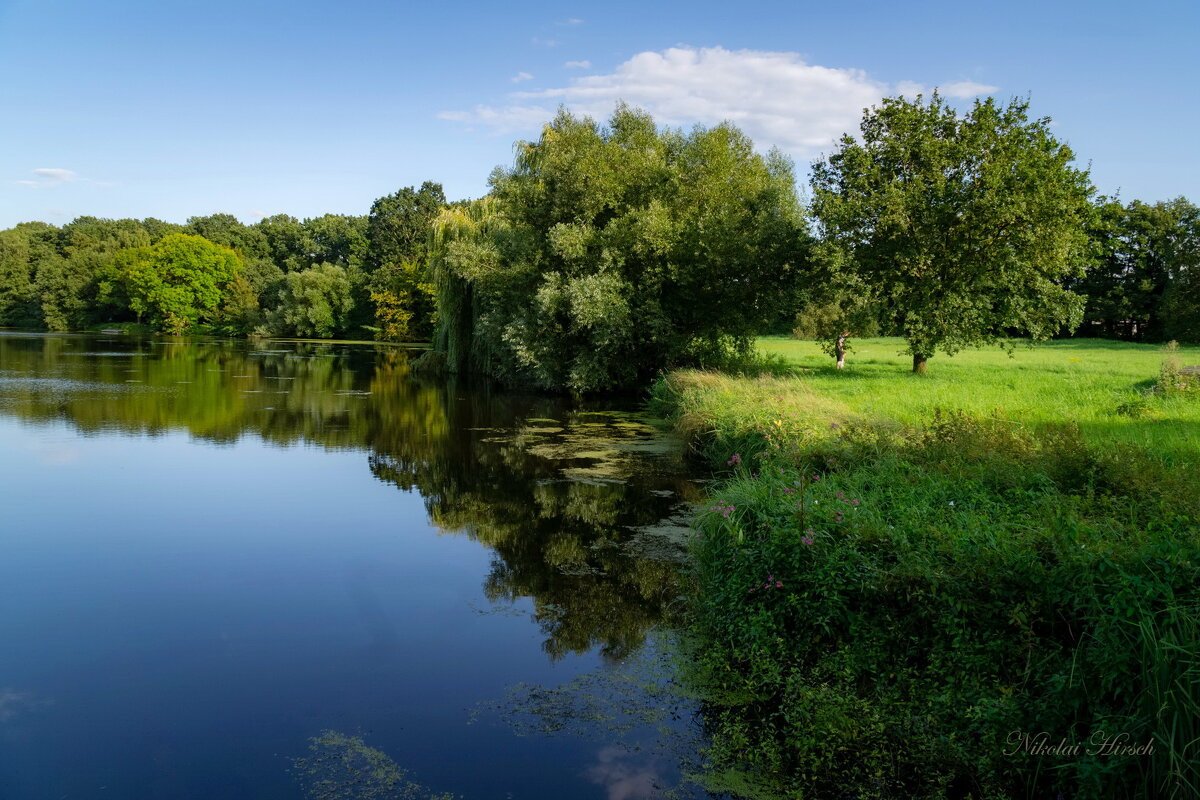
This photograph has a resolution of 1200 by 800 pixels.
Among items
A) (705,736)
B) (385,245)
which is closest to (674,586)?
(705,736)

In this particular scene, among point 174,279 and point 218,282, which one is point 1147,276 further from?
point 174,279

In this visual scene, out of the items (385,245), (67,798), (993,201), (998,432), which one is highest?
(385,245)

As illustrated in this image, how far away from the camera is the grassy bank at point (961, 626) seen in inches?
168

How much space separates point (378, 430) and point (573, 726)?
1639cm

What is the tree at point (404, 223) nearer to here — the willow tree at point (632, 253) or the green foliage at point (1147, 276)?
the willow tree at point (632, 253)

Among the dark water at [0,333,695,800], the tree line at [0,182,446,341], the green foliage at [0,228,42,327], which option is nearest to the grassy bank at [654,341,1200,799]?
the dark water at [0,333,695,800]

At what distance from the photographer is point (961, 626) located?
5.25m

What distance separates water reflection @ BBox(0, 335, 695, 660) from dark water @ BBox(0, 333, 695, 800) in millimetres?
71

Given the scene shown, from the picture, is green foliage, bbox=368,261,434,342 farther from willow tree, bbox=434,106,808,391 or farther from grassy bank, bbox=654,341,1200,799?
grassy bank, bbox=654,341,1200,799

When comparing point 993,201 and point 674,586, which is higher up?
point 993,201

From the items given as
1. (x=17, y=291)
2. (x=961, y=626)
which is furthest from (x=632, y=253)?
(x=17, y=291)

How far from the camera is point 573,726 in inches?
228

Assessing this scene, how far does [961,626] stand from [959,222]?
18512mm

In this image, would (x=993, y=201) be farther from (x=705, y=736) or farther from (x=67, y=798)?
(x=67, y=798)
